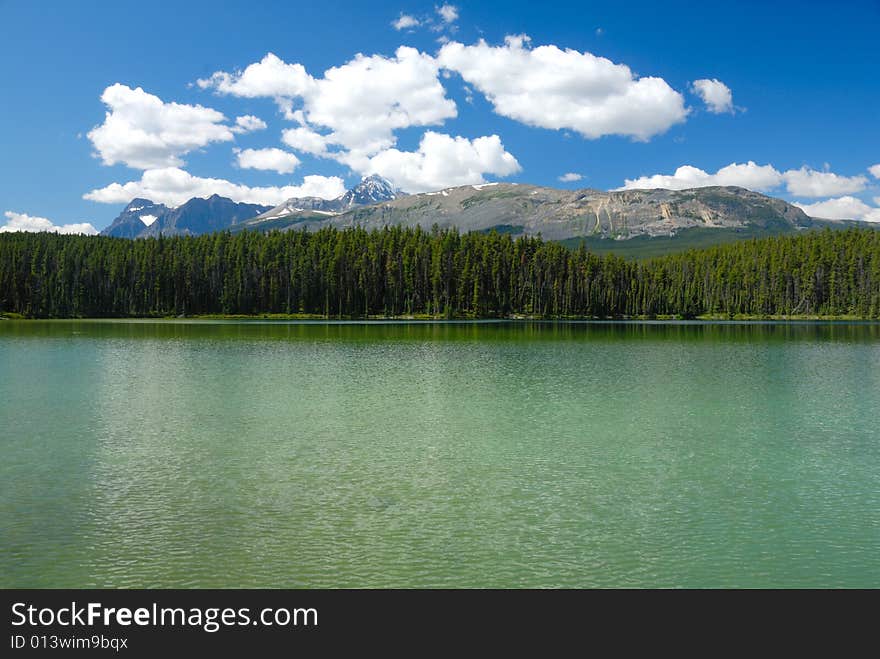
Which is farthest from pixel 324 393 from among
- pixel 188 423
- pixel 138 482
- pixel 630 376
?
pixel 630 376

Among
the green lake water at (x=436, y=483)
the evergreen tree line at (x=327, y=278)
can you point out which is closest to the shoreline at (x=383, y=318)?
the evergreen tree line at (x=327, y=278)

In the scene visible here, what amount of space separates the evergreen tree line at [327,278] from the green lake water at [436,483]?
125 m

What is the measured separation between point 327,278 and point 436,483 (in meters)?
150

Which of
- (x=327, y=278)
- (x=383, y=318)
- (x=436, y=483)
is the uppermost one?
(x=327, y=278)

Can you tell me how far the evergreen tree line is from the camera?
16475 cm

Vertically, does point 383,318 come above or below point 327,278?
below

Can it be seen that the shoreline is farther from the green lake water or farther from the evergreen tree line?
the green lake water

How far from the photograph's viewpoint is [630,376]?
144ft

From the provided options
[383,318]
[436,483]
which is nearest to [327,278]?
[383,318]

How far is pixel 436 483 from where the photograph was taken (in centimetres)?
1852

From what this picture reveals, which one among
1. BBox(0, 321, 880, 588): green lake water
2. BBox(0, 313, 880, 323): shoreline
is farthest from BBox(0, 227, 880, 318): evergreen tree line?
BBox(0, 321, 880, 588): green lake water

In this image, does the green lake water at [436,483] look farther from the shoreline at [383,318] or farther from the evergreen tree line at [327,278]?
the evergreen tree line at [327,278]

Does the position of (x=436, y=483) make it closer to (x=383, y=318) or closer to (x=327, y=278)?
(x=383, y=318)

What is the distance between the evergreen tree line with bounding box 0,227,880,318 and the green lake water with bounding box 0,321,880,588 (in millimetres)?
125283
